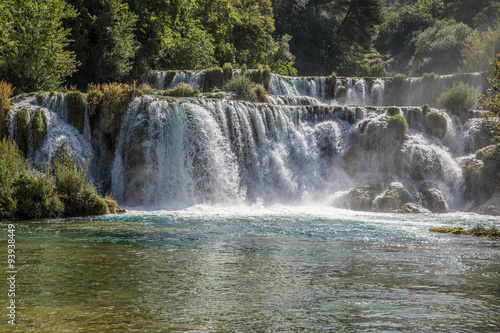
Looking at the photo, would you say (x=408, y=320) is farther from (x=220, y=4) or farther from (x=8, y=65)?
(x=220, y=4)

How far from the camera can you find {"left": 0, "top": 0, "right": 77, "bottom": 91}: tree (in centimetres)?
2556

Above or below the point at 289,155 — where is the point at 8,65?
above

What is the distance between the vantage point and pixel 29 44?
26203mm

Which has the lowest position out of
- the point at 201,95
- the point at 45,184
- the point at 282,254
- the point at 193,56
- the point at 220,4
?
the point at 282,254

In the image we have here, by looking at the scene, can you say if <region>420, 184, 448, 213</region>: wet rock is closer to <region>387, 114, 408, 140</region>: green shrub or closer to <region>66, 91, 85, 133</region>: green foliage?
<region>387, 114, 408, 140</region>: green shrub

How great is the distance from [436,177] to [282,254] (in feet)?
62.3

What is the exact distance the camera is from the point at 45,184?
1605 cm

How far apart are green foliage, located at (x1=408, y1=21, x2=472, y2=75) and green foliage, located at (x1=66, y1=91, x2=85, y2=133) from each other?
47879mm

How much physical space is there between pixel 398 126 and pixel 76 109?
17330mm

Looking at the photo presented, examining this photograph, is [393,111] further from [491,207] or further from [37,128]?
[37,128]

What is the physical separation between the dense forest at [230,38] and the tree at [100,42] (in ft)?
0.23

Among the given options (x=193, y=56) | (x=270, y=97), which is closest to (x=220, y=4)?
(x=193, y=56)

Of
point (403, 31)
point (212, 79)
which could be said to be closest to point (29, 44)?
point (212, 79)

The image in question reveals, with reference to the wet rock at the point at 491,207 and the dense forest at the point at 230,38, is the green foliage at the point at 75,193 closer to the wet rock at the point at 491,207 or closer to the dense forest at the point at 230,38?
the dense forest at the point at 230,38
